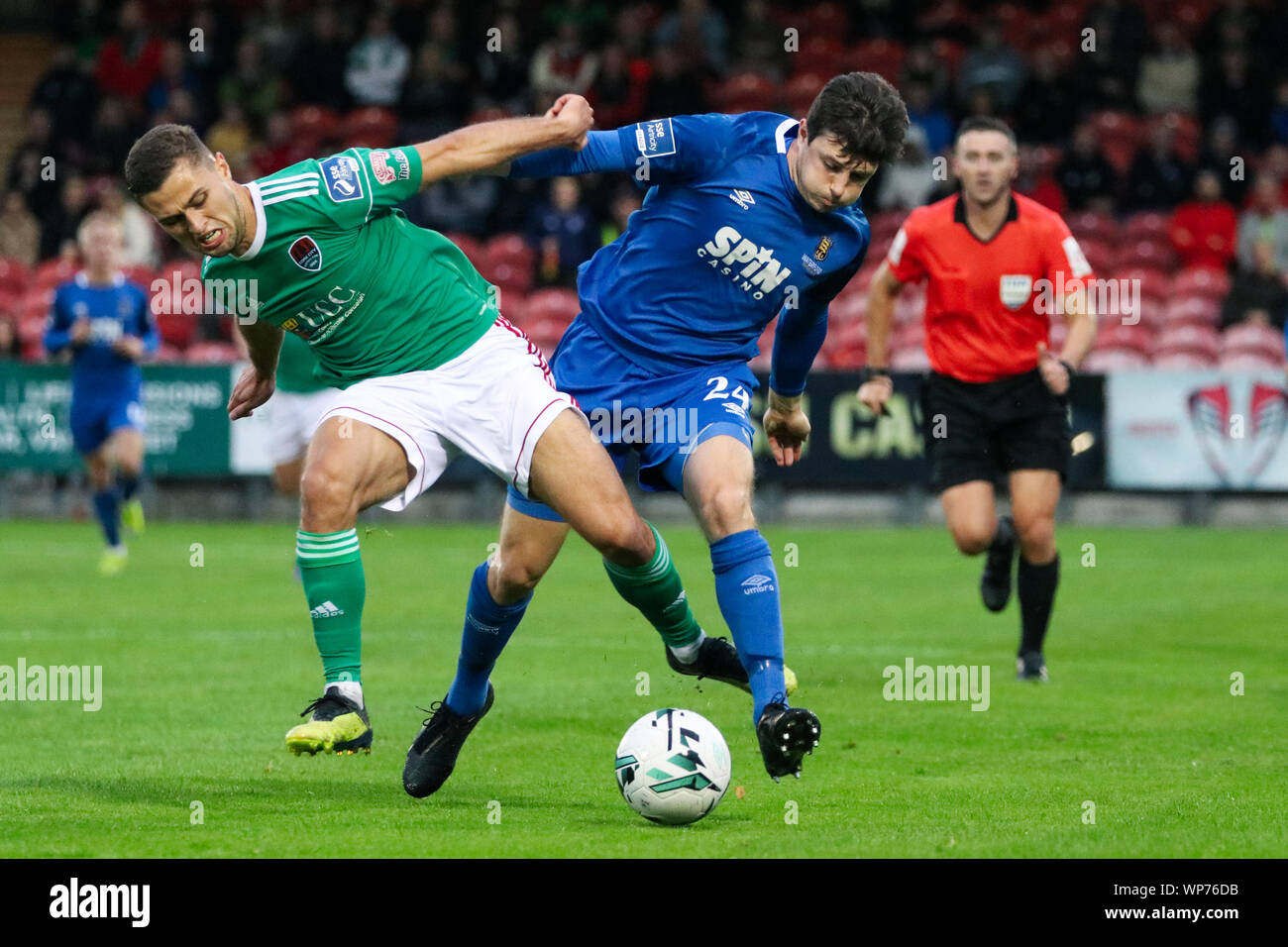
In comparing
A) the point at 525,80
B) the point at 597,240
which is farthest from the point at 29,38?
the point at 597,240

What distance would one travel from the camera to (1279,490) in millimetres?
16594

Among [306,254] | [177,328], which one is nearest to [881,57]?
[177,328]

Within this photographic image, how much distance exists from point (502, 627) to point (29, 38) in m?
21.7

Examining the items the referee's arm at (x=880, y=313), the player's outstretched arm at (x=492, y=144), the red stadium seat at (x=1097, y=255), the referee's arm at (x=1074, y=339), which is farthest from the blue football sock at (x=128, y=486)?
the player's outstretched arm at (x=492, y=144)

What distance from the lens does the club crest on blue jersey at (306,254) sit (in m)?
5.80

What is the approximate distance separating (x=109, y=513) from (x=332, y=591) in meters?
8.91

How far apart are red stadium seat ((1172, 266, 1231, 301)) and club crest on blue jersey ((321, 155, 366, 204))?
44.9 feet

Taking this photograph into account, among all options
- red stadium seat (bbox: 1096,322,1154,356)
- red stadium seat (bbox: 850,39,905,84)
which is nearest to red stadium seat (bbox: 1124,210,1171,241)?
red stadium seat (bbox: 1096,322,1154,356)

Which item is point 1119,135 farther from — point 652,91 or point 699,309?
point 699,309

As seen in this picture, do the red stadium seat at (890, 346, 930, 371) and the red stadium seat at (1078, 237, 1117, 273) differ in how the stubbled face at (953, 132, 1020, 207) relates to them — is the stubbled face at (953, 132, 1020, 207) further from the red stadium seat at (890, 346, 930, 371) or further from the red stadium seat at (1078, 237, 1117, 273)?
the red stadium seat at (1078, 237, 1117, 273)

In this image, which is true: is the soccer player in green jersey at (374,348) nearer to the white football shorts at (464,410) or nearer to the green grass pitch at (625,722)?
the white football shorts at (464,410)

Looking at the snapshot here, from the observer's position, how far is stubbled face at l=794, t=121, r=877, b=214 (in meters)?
5.95

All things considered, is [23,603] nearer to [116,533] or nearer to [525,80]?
[116,533]

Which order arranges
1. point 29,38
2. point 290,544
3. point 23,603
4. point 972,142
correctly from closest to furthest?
point 972,142 < point 23,603 < point 290,544 < point 29,38
